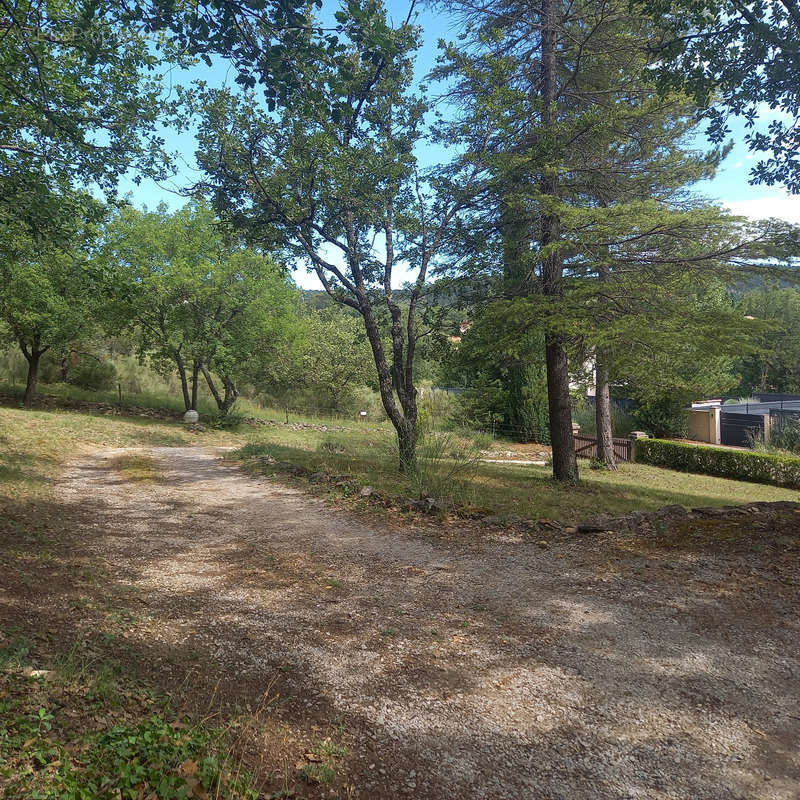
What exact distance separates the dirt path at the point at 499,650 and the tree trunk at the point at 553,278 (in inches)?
216

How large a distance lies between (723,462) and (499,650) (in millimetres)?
16145

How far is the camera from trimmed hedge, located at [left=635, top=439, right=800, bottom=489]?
49.8 ft

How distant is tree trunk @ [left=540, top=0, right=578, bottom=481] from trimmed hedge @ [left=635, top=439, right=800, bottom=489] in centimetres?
794

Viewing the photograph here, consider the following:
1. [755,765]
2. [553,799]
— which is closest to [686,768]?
[755,765]

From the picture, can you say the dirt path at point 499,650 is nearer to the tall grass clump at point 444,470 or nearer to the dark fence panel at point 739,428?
the tall grass clump at point 444,470

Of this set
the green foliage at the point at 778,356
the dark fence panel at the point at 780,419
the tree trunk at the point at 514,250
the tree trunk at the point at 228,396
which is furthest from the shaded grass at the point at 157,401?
the green foliage at the point at 778,356

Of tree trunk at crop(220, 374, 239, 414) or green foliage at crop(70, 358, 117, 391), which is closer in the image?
tree trunk at crop(220, 374, 239, 414)

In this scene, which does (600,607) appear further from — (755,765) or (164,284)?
(164,284)

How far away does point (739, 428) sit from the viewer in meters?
23.4

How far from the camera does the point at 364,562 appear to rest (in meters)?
5.17

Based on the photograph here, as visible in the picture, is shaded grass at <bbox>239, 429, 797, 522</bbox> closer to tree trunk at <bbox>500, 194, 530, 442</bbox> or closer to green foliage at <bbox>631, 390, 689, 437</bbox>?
tree trunk at <bbox>500, 194, 530, 442</bbox>

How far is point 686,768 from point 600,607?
5.83ft

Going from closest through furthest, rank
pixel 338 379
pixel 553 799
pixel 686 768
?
pixel 553 799 < pixel 686 768 < pixel 338 379

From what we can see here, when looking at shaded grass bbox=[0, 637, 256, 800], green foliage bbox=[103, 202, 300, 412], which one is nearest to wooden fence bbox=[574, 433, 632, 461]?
green foliage bbox=[103, 202, 300, 412]
